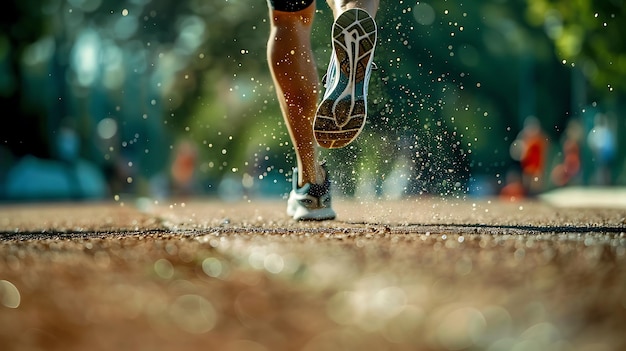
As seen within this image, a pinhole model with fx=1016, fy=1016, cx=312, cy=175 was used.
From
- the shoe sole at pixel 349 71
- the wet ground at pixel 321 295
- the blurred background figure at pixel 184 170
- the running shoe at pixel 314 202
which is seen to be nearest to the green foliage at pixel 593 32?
the blurred background figure at pixel 184 170

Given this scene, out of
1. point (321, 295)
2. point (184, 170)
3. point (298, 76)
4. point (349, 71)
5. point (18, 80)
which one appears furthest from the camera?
point (18, 80)

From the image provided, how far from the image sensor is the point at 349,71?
455 centimetres

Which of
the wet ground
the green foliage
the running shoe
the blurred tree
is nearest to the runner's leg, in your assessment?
the running shoe

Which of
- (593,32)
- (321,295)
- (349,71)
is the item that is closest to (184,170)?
(593,32)

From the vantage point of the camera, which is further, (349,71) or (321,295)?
(349,71)

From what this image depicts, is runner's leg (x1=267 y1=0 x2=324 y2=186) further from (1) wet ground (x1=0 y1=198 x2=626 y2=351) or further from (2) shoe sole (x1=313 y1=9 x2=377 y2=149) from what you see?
(1) wet ground (x1=0 y1=198 x2=626 y2=351)

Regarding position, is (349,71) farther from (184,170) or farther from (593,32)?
(184,170)

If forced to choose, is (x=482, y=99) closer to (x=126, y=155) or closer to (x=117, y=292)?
(x=126, y=155)

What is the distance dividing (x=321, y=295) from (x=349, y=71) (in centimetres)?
243

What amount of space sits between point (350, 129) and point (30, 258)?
178 cm

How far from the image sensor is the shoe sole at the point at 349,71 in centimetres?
453

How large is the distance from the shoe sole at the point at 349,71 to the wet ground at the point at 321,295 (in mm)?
1016

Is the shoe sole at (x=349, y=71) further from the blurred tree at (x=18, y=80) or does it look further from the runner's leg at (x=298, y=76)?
the blurred tree at (x=18, y=80)

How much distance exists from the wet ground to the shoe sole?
1.02 m
